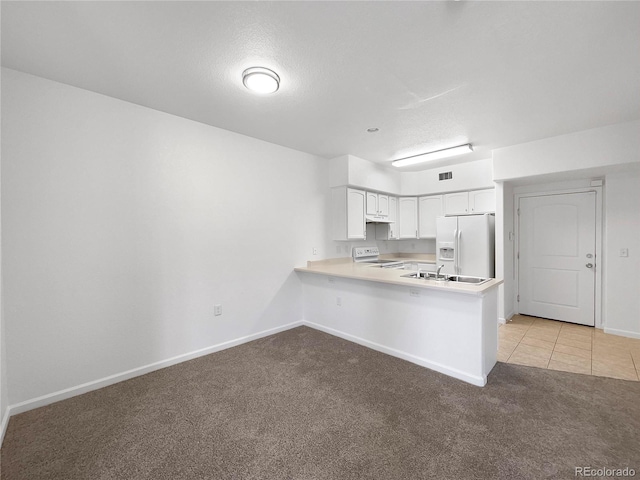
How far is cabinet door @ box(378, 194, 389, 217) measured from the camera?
502cm

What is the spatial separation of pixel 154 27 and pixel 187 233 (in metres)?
1.83

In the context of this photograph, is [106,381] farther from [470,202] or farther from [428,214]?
[470,202]

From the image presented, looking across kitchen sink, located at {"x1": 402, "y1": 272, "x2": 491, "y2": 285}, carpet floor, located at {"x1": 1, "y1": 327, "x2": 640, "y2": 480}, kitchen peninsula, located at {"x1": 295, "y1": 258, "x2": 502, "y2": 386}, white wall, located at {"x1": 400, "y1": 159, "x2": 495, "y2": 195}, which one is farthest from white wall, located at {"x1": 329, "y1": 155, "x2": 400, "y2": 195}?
carpet floor, located at {"x1": 1, "y1": 327, "x2": 640, "y2": 480}

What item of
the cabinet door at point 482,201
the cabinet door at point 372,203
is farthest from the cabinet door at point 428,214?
the cabinet door at point 372,203

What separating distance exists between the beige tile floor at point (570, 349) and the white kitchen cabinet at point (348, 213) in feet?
7.96

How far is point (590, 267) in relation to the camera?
154 inches

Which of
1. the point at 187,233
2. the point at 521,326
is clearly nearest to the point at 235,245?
the point at 187,233

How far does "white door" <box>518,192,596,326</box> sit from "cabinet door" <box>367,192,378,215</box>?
7.60 feet

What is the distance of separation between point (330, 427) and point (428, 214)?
14.1 ft

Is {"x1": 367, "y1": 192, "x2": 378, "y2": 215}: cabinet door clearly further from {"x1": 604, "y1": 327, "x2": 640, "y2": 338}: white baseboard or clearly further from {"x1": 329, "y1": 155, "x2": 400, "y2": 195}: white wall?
{"x1": 604, "y1": 327, "x2": 640, "y2": 338}: white baseboard

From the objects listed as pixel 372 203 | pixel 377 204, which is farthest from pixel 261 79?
pixel 377 204

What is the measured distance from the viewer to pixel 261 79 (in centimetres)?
210

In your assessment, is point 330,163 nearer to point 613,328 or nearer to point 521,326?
point 521,326

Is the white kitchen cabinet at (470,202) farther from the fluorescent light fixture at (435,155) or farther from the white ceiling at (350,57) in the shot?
the white ceiling at (350,57)
